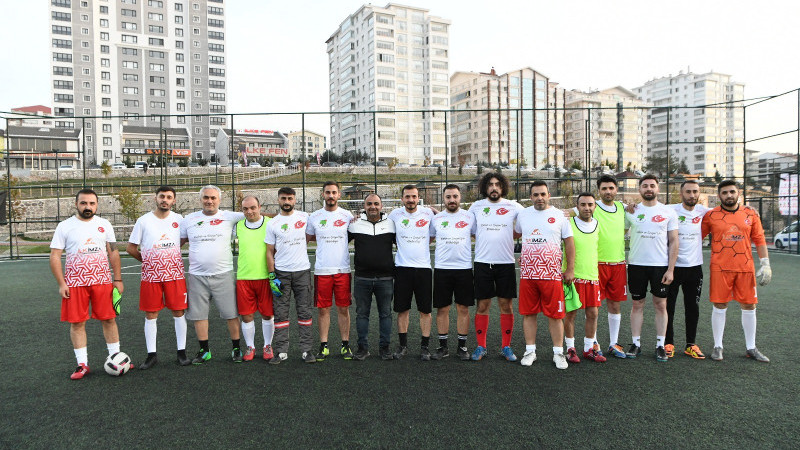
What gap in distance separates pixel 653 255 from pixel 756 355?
134cm

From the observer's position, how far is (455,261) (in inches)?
192

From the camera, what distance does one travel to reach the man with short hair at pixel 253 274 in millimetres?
4945

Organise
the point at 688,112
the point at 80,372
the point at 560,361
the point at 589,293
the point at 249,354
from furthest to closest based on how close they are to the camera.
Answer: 1. the point at 688,112
2. the point at 249,354
3. the point at 589,293
4. the point at 560,361
5. the point at 80,372

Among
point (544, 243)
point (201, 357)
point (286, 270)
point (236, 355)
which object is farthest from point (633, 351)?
point (201, 357)

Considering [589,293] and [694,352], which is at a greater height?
[589,293]

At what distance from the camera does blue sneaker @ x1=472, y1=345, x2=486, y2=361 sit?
4.89m

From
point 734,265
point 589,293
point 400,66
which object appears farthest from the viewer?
point 400,66

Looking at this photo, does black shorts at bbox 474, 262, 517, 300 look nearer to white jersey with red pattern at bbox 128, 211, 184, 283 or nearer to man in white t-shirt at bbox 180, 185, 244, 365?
man in white t-shirt at bbox 180, 185, 244, 365

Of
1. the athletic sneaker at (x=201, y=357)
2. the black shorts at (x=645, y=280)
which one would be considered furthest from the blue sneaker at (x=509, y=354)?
the athletic sneaker at (x=201, y=357)

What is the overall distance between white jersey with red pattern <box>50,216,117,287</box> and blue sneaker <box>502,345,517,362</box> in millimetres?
3921

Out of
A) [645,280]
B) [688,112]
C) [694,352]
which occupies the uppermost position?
[688,112]

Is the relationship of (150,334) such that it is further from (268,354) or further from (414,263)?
(414,263)

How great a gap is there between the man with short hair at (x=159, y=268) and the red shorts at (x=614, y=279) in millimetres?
4218

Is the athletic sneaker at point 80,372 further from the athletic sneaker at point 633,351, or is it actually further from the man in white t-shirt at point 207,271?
the athletic sneaker at point 633,351
